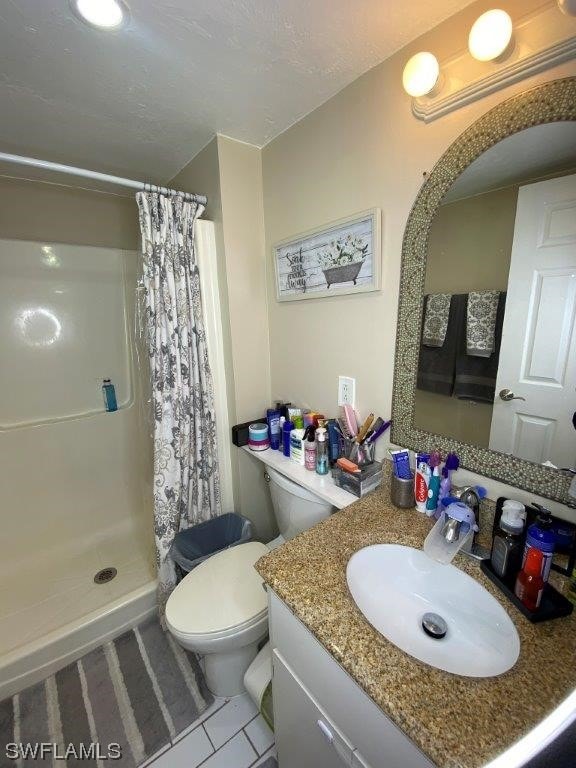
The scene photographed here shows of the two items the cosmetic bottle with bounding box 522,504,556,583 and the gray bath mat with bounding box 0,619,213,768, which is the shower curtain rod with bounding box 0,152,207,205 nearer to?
the cosmetic bottle with bounding box 522,504,556,583

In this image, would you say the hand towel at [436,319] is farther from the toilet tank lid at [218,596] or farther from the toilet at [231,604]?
the toilet tank lid at [218,596]

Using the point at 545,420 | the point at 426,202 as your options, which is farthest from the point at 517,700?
the point at 426,202

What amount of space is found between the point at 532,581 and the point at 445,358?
0.56 metres

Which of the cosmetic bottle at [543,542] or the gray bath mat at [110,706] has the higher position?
the cosmetic bottle at [543,542]

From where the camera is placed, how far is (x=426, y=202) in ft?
2.95

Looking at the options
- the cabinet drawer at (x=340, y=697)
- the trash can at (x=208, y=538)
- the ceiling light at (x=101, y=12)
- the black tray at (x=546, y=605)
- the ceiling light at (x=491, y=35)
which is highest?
the ceiling light at (x=101, y=12)

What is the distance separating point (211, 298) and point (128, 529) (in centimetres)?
159

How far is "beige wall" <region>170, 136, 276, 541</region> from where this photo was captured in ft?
4.49

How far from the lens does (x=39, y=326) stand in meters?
1.77

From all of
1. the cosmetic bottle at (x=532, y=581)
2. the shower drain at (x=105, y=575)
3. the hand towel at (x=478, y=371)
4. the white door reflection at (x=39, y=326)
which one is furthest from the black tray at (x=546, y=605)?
the white door reflection at (x=39, y=326)

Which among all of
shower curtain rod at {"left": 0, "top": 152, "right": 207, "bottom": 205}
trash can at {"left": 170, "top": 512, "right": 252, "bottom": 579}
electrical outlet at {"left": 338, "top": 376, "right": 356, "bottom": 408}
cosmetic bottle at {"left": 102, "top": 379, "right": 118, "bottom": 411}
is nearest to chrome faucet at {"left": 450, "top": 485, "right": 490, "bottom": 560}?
electrical outlet at {"left": 338, "top": 376, "right": 356, "bottom": 408}

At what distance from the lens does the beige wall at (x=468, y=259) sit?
792 mm

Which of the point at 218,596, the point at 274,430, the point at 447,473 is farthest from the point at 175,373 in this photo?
the point at 447,473

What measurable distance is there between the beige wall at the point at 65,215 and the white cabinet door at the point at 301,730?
2.23 metres
